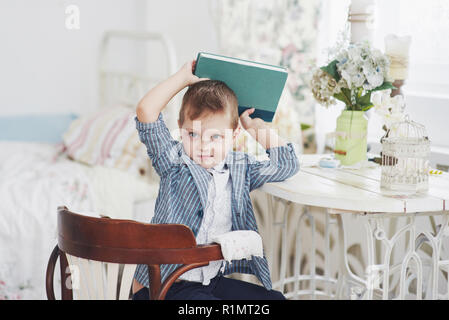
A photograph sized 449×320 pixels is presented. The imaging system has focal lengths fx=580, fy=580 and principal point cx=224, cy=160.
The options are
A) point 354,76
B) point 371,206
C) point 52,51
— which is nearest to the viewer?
point 371,206

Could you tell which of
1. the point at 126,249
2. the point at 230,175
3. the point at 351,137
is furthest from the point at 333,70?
the point at 126,249

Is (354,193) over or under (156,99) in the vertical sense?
under

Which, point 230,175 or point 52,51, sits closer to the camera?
point 230,175

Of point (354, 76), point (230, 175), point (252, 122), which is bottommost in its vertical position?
point (230, 175)

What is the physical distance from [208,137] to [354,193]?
13.5 inches

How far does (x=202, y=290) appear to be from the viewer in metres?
1.22

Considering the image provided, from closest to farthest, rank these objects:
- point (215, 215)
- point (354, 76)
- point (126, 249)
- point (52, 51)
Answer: point (126, 249)
point (215, 215)
point (354, 76)
point (52, 51)

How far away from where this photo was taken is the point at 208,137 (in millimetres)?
1258

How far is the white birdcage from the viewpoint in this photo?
1.28 metres

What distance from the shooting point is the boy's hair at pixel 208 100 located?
1.25m

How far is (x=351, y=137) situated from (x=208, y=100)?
0.49 meters

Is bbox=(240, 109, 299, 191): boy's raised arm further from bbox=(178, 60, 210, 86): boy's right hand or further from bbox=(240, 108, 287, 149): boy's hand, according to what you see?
bbox=(178, 60, 210, 86): boy's right hand

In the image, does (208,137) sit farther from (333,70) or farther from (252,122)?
(333,70)
